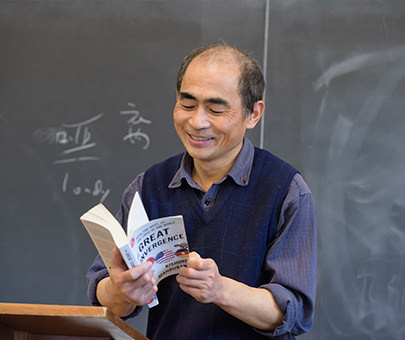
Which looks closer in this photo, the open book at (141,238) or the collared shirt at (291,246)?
the open book at (141,238)

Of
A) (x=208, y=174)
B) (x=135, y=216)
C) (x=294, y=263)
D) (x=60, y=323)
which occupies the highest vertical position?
(x=208, y=174)

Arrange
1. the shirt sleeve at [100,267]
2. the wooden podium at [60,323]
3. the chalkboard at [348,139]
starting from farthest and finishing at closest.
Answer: the chalkboard at [348,139]
the shirt sleeve at [100,267]
the wooden podium at [60,323]

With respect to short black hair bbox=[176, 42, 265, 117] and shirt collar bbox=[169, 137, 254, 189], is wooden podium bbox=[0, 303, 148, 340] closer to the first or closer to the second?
shirt collar bbox=[169, 137, 254, 189]

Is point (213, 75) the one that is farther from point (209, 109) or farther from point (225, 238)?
point (225, 238)

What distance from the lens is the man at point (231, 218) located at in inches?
62.4

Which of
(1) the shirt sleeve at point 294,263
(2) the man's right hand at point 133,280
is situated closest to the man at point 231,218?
(1) the shirt sleeve at point 294,263

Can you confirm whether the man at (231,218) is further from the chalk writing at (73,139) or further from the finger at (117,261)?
the chalk writing at (73,139)

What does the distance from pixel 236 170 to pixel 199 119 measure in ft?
0.60

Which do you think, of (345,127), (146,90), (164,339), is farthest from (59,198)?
(164,339)

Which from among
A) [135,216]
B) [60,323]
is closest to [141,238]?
[135,216]

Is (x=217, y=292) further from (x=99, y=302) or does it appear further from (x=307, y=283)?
(x=99, y=302)

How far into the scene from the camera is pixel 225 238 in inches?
65.6

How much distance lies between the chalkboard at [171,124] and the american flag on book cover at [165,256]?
1.59 metres

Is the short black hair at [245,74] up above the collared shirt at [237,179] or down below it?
above
